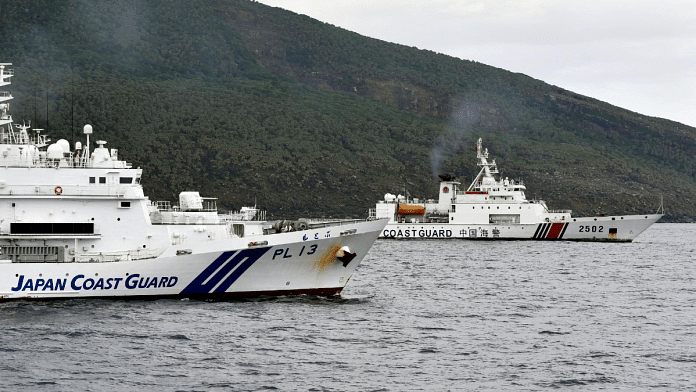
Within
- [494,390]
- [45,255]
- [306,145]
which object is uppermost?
[306,145]

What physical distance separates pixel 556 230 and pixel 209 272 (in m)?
52.9

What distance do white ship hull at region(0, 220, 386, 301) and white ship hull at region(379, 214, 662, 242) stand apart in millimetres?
45844

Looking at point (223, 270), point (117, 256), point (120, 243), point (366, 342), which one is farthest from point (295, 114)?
point (366, 342)

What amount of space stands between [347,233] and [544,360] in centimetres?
1047

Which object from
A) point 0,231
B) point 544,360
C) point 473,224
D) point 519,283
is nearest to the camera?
point 544,360

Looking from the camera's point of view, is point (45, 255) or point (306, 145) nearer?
point (45, 255)

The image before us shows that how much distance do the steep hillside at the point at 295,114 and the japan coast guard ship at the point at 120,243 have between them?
269ft

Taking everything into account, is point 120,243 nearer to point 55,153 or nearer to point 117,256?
point 117,256

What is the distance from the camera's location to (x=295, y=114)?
155750 millimetres

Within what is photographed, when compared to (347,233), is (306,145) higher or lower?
higher

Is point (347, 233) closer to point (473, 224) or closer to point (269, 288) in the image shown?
point (269, 288)

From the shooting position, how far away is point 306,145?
142750 millimetres

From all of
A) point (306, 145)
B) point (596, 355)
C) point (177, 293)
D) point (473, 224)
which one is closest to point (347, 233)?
point (177, 293)

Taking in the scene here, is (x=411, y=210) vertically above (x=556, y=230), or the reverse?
(x=411, y=210)
